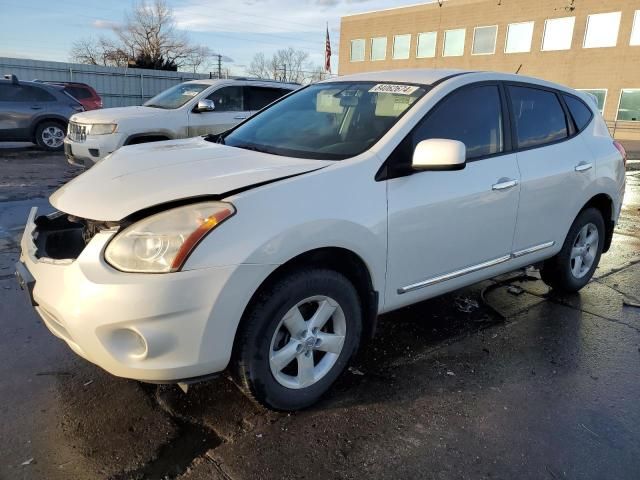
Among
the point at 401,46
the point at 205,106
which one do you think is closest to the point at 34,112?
the point at 205,106

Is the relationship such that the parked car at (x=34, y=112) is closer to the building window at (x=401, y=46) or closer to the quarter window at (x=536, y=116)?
the quarter window at (x=536, y=116)

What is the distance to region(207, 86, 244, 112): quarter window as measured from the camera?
8.95 metres

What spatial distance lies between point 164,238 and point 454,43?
130 ft

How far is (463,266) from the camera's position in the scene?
10.8 feet

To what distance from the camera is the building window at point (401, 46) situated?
133 feet

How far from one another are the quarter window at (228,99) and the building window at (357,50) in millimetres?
37326

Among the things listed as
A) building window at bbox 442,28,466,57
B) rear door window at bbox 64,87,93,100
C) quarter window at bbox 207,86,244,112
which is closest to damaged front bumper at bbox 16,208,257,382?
quarter window at bbox 207,86,244,112

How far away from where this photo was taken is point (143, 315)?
2.12 m

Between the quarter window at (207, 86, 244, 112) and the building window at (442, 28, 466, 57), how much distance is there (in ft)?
106

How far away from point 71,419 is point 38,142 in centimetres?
1168

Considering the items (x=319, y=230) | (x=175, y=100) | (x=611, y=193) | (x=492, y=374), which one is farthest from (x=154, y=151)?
(x=175, y=100)

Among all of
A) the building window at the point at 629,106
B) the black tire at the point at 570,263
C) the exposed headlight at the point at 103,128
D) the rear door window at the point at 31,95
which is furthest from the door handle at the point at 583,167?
the building window at the point at 629,106

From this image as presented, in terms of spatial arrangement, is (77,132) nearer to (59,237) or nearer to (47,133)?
(47,133)

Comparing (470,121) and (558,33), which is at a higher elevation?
(558,33)
